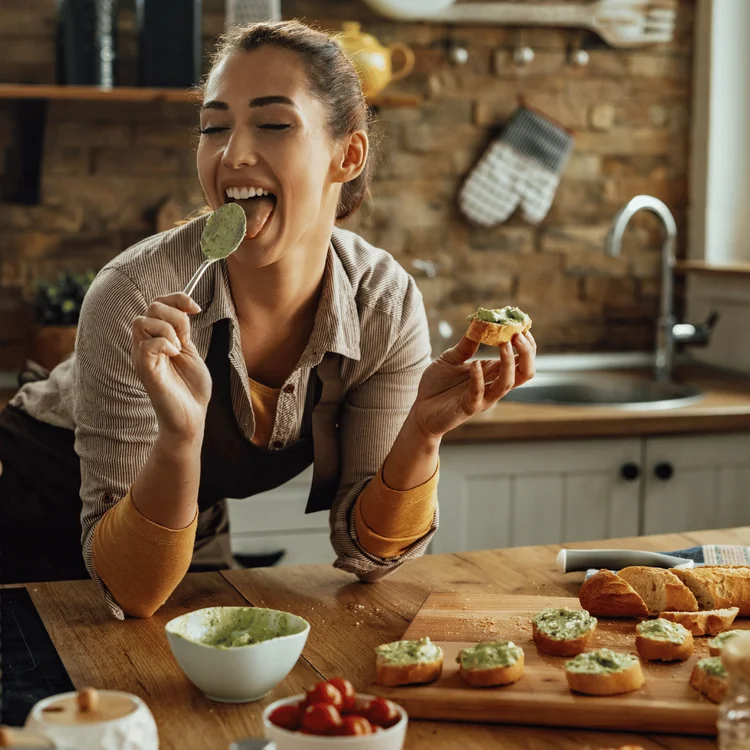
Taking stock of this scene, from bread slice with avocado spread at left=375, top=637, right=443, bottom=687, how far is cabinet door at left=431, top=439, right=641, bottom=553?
1523mm

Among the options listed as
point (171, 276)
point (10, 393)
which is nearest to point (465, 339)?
point (171, 276)

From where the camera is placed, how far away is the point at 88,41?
113 inches

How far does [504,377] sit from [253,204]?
449 millimetres

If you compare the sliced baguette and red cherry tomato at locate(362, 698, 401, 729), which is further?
the sliced baguette

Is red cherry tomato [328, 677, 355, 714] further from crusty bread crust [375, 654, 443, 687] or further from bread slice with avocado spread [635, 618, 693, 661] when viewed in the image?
bread slice with avocado spread [635, 618, 693, 661]

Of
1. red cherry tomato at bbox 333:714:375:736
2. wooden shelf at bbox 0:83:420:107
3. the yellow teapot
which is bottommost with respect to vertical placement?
red cherry tomato at bbox 333:714:375:736

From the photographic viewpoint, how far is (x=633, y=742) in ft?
3.66

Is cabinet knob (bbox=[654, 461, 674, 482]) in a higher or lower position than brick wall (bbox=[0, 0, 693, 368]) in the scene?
lower

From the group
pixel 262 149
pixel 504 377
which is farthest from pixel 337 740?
pixel 262 149

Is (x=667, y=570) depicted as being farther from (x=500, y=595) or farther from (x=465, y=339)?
(x=465, y=339)

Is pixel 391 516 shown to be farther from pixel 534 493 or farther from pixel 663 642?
pixel 534 493

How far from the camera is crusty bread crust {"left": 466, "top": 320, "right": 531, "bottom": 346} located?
1538 millimetres

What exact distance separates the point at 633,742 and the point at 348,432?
798 mm

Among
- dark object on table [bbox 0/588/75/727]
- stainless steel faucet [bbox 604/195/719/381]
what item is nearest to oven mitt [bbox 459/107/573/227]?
stainless steel faucet [bbox 604/195/719/381]
